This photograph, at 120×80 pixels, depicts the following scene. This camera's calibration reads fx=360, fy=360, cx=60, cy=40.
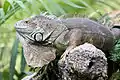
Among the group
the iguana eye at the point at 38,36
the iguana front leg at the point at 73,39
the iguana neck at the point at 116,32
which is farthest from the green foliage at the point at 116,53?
the iguana eye at the point at 38,36

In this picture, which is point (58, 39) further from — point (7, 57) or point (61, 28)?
point (7, 57)

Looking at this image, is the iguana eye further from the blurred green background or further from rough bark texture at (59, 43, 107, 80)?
the blurred green background

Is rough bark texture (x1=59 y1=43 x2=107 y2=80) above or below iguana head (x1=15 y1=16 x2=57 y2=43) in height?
below

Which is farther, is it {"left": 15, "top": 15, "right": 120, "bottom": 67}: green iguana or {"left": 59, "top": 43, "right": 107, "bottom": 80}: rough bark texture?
{"left": 15, "top": 15, "right": 120, "bottom": 67}: green iguana

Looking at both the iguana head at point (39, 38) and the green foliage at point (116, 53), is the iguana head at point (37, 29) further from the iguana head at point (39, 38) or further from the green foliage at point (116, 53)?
the green foliage at point (116, 53)

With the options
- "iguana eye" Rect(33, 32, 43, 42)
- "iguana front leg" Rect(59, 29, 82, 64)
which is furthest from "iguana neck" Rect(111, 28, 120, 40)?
"iguana eye" Rect(33, 32, 43, 42)

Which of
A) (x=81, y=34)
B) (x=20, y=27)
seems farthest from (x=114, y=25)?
(x=20, y=27)

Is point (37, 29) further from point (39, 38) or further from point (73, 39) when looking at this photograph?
point (73, 39)
